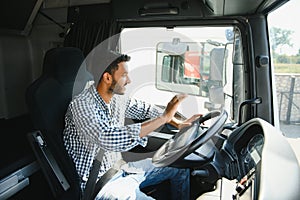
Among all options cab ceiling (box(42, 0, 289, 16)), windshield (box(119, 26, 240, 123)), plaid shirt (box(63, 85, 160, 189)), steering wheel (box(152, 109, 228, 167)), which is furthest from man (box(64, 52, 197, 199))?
cab ceiling (box(42, 0, 289, 16))

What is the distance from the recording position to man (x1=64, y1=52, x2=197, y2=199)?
1506 mm

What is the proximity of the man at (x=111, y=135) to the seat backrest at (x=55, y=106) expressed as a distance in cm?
8

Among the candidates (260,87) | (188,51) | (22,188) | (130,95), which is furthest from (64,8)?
(260,87)

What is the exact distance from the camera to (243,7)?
1.72 metres

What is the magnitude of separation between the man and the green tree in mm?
700

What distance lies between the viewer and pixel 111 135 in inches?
58.3

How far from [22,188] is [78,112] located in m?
0.53

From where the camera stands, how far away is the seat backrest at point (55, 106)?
1.47 m

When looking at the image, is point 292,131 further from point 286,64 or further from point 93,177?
point 93,177

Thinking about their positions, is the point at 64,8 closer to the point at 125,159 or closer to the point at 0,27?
the point at 0,27

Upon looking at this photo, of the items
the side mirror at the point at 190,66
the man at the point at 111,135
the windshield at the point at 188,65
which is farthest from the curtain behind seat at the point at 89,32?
the man at the point at 111,135

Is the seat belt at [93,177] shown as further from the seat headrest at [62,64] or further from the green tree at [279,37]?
the green tree at [279,37]

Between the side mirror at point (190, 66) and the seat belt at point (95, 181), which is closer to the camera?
the seat belt at point (95, 181)

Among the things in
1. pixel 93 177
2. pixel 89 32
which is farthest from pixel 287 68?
pixel 89 32
